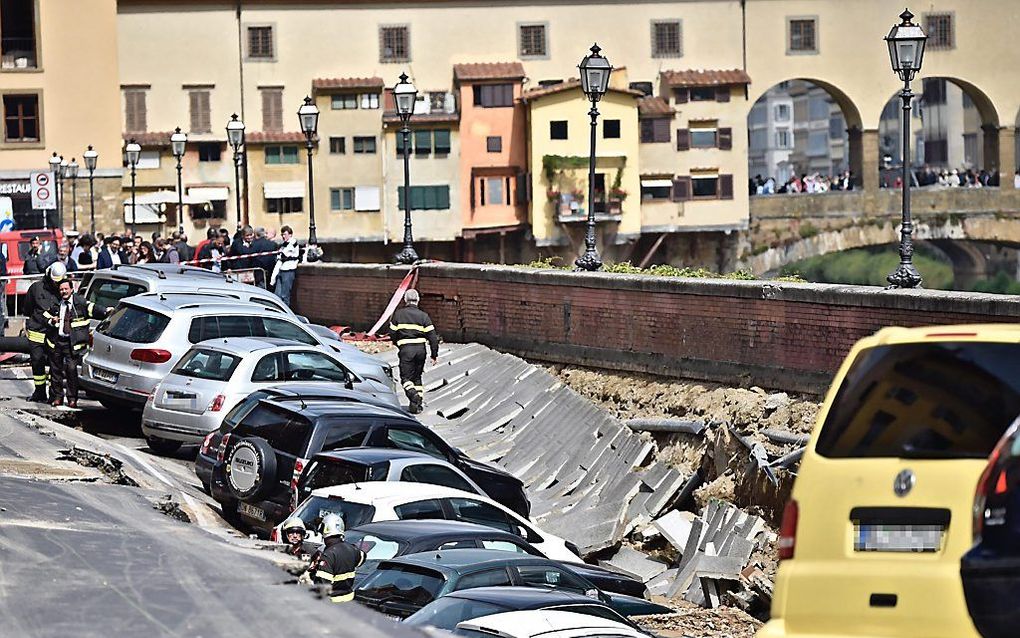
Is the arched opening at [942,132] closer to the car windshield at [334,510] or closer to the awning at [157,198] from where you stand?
the awning at [157,198]

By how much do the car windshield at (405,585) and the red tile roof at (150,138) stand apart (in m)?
67.5

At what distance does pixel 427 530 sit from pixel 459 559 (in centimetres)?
102

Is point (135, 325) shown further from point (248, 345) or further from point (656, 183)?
point (656, 183)

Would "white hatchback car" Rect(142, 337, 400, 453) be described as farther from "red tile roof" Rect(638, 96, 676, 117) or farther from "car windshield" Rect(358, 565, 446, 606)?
"red tile roof" Rect(638, 96, 676, 117)

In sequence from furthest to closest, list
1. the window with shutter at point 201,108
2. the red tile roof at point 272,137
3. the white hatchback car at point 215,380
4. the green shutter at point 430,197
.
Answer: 1. the green shutter at point 430,197
2. the window with shutter at point 201,108
3. the red tile roof at point 272,137
4. the white hatchback car at point 215,380

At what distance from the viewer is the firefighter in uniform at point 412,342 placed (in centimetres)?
2388

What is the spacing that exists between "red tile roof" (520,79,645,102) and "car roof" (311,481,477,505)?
66.2 meters

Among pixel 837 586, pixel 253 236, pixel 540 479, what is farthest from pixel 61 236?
pixel 837 586

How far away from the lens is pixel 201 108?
7944cm

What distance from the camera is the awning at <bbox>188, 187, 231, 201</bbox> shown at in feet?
255

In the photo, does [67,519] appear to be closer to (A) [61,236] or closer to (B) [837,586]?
(B) [837,586]

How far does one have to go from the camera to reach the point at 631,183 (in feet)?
273

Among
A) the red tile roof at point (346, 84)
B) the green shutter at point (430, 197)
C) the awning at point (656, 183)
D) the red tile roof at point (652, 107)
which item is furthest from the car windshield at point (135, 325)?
the awning at point (656, 183)

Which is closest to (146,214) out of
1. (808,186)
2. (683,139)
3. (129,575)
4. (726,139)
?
(683,139)
